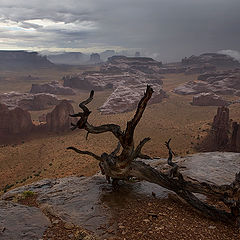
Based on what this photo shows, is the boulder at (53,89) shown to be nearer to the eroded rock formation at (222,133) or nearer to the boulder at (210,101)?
the boulder at (210,101)

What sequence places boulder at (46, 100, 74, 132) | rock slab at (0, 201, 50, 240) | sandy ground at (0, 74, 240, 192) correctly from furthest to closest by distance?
boulder at (46, 100, 74, 132) → sandy ground at (0, 74, 240, 192) → rock slab at (0, 201, 50, 240)

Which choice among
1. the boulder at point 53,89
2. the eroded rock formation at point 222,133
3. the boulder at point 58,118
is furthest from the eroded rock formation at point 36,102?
the eroded rock formation at point 222,133

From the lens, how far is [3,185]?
2527 centimetres

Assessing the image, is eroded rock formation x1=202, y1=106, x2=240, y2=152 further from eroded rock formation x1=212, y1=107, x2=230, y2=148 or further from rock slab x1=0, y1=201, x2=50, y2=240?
rock slab x1=0, y1=201, x2=50, y2=240

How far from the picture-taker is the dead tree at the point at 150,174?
9.12 metres

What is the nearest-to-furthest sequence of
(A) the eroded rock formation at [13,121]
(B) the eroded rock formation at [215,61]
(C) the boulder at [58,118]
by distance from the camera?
(A) the eroded rock formation at [13,121], (C) the boulder at [58,118], (B) the eroded rock formation at [215,61]

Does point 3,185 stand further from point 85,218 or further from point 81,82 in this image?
point 81,82

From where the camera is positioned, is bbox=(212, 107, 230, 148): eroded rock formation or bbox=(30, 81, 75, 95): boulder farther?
bbox=(30, 81, 75, 95): boulder

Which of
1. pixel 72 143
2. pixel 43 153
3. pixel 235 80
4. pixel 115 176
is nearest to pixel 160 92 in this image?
pixel 235 80

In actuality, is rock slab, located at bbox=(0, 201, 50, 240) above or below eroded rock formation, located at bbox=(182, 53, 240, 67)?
below

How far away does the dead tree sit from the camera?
29.9 feet

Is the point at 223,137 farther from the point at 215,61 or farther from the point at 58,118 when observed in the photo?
the point at 215,61

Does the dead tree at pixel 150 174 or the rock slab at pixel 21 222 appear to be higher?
the dead tree at pixel 150 174

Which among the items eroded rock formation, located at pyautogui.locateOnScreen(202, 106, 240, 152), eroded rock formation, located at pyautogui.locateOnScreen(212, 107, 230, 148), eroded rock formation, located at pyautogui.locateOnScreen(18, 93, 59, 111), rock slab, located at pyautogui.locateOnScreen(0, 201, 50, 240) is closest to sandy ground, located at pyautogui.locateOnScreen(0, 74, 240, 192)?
eroded rock formation, located at pyautogui.locateOnScreen(202, 106, 240, 152)
